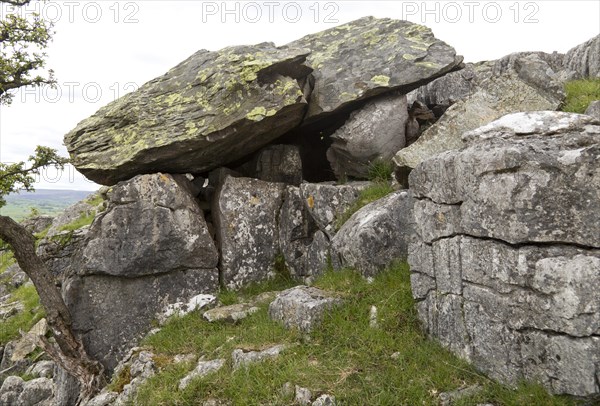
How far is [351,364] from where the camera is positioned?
9578mm

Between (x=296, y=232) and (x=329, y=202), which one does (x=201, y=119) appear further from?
(x=329, y=202)

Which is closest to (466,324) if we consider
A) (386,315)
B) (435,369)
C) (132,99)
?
(435,369)

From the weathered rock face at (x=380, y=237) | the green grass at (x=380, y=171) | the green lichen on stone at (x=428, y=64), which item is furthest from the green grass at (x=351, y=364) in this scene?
the green lichen on stone at (x=428, y=64)

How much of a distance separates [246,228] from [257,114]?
12.8ft

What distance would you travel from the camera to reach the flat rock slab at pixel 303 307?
11102 millimetres

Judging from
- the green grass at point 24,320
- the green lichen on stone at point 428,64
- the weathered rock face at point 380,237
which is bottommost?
the green grass at point 24,320

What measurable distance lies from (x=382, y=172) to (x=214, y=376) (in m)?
8.75

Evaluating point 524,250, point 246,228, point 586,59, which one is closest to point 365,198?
point 246,228

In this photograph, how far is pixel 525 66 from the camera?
15.1 m

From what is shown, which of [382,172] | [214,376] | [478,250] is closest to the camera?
[478,250]

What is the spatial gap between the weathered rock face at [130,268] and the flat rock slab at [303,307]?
445cm

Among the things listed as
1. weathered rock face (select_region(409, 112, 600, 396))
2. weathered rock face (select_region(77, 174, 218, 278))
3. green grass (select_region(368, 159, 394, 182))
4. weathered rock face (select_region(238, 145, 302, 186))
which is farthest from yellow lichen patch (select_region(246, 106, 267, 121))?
weathered rock face (select_region(409, 112, 600, 396))

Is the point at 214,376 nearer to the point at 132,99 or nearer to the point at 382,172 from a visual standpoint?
the point at 382,172

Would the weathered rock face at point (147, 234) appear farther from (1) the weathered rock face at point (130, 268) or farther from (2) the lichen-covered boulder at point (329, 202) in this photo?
(2) the lichen-covered boulder at point (329, 202)
